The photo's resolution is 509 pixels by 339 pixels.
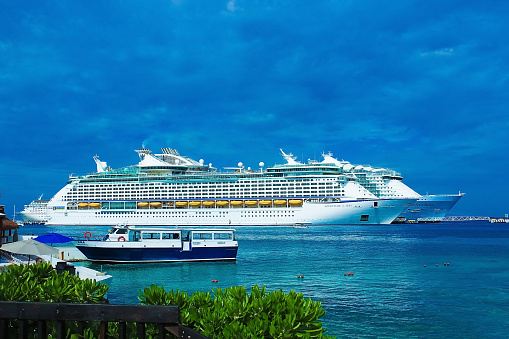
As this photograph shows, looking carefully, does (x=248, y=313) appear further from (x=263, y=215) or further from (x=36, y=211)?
(x=36, y=211)

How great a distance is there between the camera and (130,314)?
5.26 m

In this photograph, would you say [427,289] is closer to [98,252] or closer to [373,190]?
[98,252]

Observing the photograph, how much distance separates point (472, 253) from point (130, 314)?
4769 centimetres

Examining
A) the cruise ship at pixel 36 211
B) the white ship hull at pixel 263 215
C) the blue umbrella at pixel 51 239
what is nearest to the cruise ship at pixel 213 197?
the white ship hull at pixel 263 215

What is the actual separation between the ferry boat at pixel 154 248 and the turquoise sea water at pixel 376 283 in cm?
71

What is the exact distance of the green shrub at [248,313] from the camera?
19.0 ft

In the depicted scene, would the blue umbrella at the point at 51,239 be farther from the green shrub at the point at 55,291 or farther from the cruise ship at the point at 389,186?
the cruise ship at the point at 389,186

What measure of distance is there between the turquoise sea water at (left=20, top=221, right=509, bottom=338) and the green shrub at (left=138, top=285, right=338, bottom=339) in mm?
10313

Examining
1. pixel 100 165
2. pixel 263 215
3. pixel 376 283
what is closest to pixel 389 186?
pixel 263 215

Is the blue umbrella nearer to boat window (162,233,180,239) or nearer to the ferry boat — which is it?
the ferry boat

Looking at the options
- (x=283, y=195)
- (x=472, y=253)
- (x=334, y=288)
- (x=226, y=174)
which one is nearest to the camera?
(x=334, y=288)

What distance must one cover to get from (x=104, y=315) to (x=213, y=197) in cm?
9890

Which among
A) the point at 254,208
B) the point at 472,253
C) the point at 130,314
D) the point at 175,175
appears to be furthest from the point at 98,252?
the point at 175,175

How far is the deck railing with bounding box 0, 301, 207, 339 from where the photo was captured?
17.0 feet
